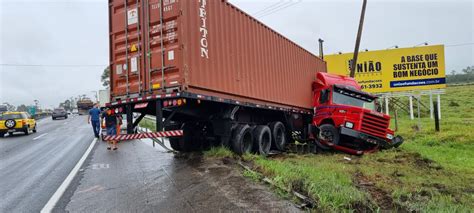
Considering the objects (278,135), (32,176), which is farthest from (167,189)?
(278,135)

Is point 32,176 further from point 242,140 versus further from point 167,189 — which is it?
point 242,140

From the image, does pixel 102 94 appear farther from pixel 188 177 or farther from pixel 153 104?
pixel 188 177

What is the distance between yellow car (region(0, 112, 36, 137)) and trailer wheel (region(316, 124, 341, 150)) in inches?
705

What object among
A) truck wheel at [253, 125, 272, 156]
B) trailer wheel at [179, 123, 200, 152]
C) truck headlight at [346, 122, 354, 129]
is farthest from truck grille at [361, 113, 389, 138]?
trailer wheel at [179, 123, 200, 152]

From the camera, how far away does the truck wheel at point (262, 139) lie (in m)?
11.3

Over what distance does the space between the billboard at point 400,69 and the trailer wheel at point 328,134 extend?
15724mm

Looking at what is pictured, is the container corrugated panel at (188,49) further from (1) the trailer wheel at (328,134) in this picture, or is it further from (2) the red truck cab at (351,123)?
(2) the red truck cab at (351,123)

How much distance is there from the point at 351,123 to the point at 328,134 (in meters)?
0.83

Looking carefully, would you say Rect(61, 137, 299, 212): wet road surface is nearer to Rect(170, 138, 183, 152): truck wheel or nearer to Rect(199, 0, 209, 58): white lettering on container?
Rect(170, 138, 183, 152): truck wheel

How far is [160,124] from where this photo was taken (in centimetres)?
866

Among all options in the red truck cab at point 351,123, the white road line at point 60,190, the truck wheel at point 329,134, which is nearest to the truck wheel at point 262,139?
the truck wheel at point 329,134

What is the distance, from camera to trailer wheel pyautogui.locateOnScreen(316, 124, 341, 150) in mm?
13188

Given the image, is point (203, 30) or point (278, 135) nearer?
point (203, 30)

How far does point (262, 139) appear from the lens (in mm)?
11812
